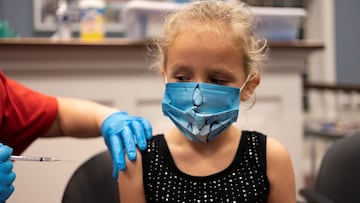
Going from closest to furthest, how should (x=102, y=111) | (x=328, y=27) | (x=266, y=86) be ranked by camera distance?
(x=102, y=111)
(x=266, y=86)
(x=328, y=27)

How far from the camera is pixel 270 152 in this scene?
2.97ft

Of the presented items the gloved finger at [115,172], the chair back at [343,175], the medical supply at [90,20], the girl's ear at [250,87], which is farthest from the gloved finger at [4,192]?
the medical supply at [90,20]

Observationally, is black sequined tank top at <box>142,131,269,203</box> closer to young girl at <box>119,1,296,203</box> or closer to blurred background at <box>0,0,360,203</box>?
young girl at <box>119,1,296,203</box>

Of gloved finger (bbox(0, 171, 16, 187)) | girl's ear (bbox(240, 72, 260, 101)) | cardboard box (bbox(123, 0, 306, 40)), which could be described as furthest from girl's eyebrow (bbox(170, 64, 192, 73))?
cardboard box (bbox(123, 0, 306, 40))

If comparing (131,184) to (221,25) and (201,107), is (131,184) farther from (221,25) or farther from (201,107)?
(221,25)

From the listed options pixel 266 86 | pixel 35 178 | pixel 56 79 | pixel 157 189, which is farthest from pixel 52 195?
pixel 266 86

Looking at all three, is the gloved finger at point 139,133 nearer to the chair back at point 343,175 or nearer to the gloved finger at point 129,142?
the gloved finger at point 129,142

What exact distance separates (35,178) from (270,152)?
1.94 feet

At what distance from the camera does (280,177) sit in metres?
0.89

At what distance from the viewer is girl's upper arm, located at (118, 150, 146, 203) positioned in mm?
871

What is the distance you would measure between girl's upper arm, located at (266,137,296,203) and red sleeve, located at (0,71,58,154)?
1.72 ft

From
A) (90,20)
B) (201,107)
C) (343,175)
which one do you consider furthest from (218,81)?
(90,20)

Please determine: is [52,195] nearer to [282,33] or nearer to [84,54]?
[84,54]

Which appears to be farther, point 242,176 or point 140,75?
point 140,75
